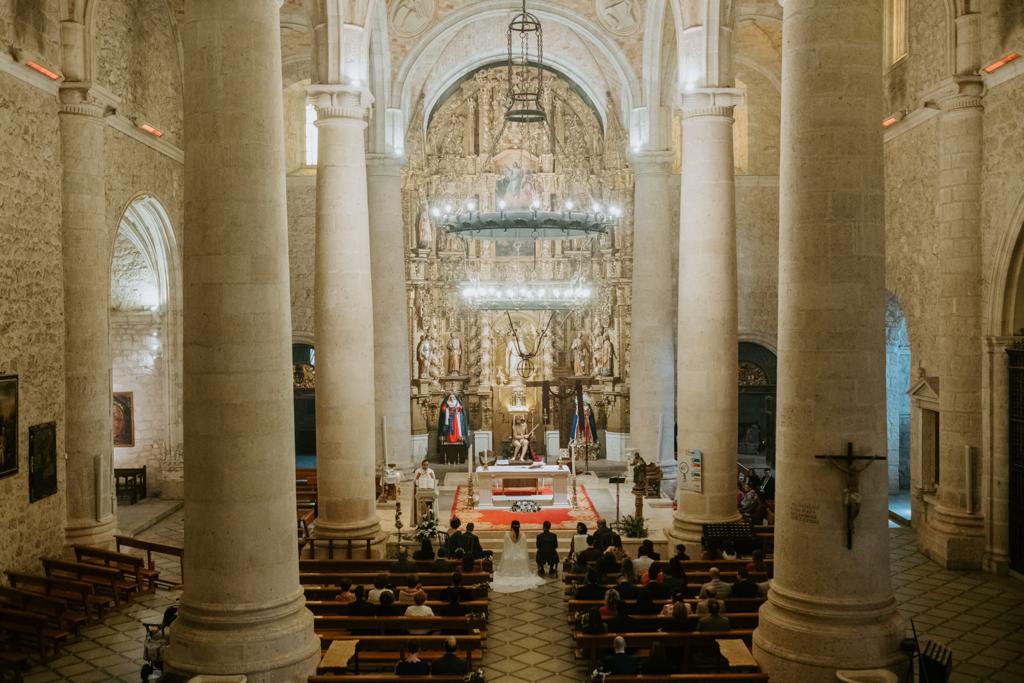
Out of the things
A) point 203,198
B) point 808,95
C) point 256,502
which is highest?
point 808,95

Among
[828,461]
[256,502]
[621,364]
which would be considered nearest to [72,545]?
[256,502]

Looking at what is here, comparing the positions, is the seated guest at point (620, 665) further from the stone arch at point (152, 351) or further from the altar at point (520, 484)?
the stone arch at point (152, 351)

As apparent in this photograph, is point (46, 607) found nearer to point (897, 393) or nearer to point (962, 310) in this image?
point (962, 310)

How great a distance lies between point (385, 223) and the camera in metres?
20.6

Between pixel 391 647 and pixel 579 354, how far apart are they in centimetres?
1760

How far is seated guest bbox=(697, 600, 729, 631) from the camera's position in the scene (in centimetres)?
943

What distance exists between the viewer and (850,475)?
26.2 ft

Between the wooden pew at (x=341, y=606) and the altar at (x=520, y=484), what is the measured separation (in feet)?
24.2

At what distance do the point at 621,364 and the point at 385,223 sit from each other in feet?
29.7

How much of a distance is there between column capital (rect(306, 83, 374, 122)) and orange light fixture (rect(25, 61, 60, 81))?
3.89 meters

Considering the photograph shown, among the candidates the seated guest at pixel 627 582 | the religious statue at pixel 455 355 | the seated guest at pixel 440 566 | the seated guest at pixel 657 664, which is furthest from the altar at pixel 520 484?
the seated guest at pixel 657 664

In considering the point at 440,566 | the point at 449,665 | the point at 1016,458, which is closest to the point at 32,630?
the point at 440,566

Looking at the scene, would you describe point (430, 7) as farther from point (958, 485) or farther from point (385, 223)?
point (958, 485)

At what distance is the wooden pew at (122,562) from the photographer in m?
13.2
